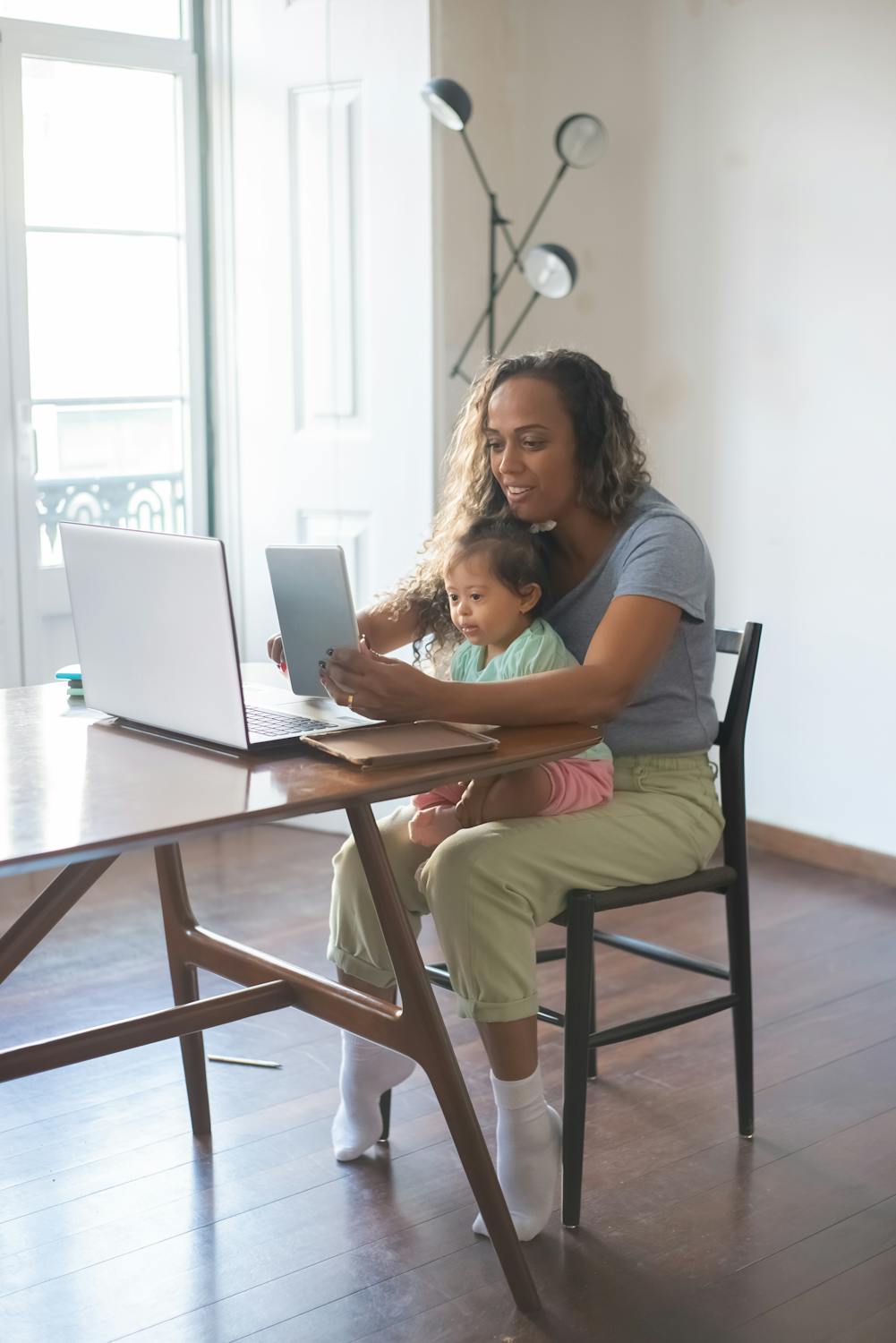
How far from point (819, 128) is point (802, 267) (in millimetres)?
315

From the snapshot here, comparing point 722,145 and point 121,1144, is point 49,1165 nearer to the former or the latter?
point 121,1144

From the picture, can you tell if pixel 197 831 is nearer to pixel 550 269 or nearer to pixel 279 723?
pixel 279 723

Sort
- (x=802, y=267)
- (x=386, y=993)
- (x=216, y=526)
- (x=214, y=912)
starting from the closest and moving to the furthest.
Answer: (x=386, y=993) → (x=214, y=912) → (x=802, y=267) → (x=216, y=526)

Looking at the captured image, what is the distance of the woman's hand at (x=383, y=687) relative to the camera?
1.88 meters

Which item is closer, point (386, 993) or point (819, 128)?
point (386, 993)

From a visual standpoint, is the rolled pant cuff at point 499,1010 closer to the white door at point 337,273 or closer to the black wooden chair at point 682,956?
the black wooden chair at point 682,956

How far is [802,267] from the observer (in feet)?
12.2

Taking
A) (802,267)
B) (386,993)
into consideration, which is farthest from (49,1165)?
(802,267)

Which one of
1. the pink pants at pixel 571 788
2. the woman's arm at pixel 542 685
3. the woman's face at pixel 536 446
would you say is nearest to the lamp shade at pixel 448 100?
the woman's face at pixel 536 446

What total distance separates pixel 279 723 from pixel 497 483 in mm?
645

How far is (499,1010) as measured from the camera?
1979 millimetres

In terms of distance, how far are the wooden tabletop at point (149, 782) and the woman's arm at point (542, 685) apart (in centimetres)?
4

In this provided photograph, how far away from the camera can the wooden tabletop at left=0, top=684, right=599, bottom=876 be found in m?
1.50

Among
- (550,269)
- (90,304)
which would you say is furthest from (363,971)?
(90,304)
